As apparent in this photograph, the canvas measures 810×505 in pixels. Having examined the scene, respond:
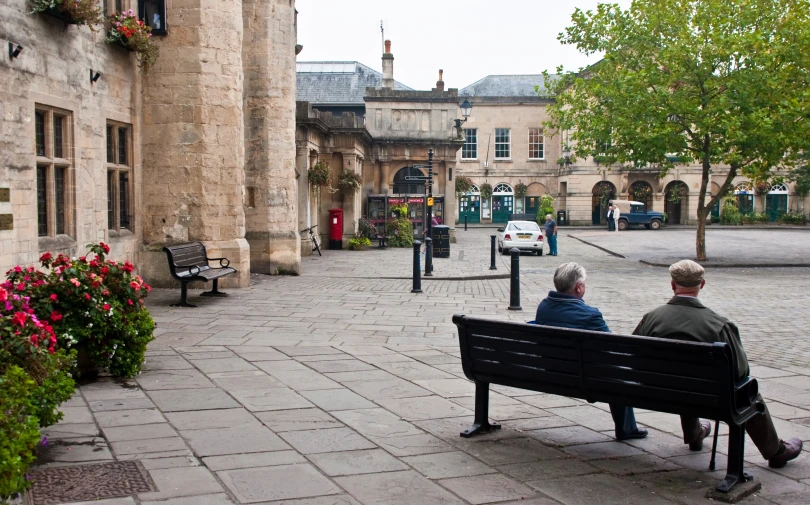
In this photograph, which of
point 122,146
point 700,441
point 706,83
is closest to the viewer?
point 700,441

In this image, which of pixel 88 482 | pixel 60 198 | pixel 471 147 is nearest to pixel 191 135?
pixel 60 198

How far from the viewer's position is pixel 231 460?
16.3ft

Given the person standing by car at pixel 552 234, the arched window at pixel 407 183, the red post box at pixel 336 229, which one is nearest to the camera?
the person standing by car at pixel 552 234

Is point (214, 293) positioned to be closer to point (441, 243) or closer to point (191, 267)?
point (191, 267)

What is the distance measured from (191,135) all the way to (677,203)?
49612 millimetres

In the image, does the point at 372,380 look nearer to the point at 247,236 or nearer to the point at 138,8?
the point at 138,8

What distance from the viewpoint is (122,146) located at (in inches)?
555

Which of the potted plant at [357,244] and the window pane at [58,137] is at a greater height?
the window pane at [58,137]

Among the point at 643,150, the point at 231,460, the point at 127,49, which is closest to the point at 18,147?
the point at 127,49

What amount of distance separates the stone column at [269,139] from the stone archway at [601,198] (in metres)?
40.7

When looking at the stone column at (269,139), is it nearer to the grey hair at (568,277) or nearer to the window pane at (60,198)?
the window pane at (60,198)

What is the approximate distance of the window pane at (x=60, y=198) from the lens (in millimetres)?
11523

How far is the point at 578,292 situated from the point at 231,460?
2.61m

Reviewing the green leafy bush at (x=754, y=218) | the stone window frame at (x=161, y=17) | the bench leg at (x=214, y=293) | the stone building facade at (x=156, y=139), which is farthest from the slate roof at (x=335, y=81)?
the bench leg at (x=214, y=293)
